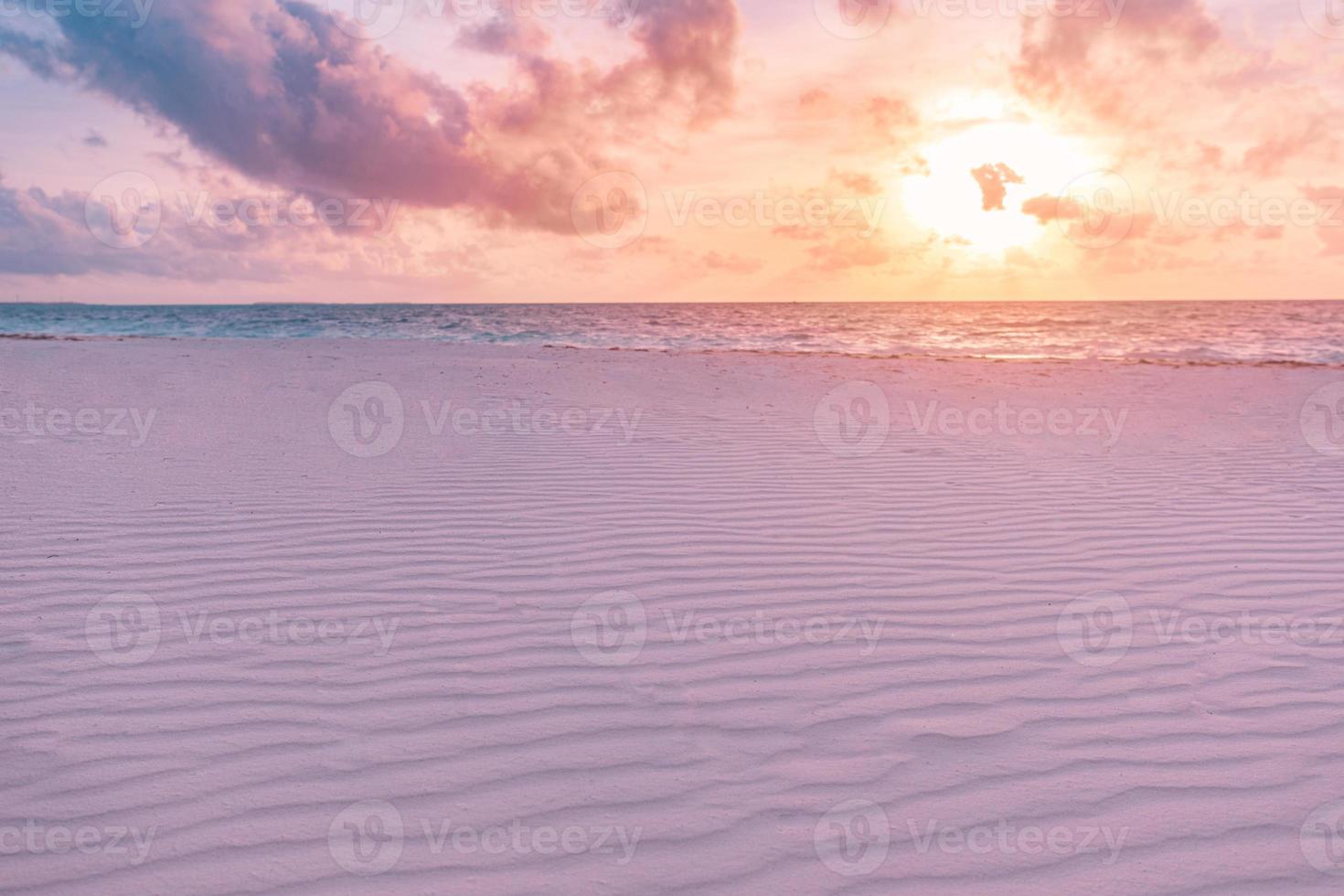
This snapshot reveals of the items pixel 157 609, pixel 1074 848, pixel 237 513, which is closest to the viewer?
pixel 1074 848

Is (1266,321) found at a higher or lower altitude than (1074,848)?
higher

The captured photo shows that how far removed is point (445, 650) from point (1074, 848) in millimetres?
2334

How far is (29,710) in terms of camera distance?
118 inches

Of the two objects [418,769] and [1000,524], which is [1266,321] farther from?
[418,769]

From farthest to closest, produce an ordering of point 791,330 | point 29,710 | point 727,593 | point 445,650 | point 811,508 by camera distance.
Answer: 1. point 791,330
2. point 811,508
3. point 727,593
4. point 445,650
5. point 29,710

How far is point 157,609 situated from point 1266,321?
136ft

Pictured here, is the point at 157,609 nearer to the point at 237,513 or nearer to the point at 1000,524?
the point at 237,513

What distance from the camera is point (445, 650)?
3494 mm

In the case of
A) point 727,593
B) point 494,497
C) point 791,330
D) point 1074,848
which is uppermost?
point 791,330

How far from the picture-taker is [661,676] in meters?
3.31

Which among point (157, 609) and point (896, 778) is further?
point (157, 609)

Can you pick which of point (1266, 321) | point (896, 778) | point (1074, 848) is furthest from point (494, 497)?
point (1266, 321)

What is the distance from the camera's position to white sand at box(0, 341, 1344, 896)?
2357 millimetres

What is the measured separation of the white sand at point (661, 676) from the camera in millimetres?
2357
